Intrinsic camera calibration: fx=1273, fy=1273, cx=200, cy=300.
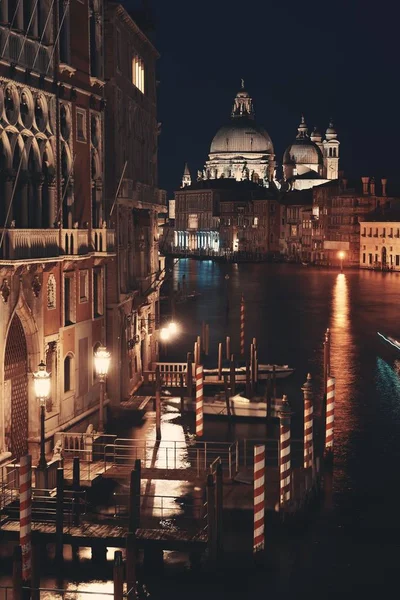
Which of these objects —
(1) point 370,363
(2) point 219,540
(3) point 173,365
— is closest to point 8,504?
(2) point 219,540

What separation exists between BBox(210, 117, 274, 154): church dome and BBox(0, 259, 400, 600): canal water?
10733cm

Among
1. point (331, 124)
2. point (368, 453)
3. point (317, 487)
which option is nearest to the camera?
point (317, 487)

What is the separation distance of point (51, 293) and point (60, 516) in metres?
5.34

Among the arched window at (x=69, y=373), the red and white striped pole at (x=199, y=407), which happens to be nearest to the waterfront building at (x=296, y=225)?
the red and white striped pole at (x=199, y=407)

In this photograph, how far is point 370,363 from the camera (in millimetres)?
35531

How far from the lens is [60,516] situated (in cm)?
1400

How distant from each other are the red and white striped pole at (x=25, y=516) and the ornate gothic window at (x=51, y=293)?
595cm

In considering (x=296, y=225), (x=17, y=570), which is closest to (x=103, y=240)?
(x=17, y=570)

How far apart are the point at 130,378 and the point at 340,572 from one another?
445 inches

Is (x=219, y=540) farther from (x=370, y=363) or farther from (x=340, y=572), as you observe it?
(x=370, y=363)

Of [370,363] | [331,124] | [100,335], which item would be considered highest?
[331,124]

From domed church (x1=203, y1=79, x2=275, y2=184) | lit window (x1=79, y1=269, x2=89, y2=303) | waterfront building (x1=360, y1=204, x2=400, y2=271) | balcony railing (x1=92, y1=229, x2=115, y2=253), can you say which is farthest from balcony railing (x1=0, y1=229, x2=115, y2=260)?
domed church (x1=203, y1=79, x2=275, y2=184)

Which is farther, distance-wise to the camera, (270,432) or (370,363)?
(370,363)

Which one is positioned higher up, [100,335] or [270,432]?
[100,335]
